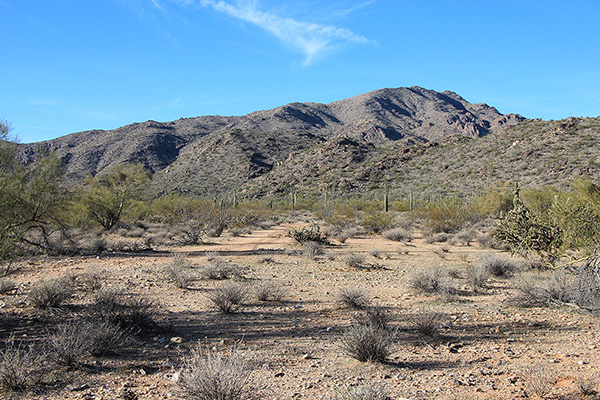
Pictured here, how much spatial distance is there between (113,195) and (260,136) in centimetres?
5927

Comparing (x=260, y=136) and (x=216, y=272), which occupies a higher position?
(x=260, y=136)

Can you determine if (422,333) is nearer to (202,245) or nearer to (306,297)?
(306,297)

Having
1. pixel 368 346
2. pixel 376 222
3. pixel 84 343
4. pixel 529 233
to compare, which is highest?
pixel 529 233

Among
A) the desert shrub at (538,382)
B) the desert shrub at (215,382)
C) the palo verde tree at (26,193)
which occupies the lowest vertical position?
the desert shrub at (538,382)

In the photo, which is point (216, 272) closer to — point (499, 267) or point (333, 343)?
Answer: point (333, 343)

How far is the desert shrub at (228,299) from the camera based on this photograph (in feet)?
25.5

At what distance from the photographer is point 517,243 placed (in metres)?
10.9

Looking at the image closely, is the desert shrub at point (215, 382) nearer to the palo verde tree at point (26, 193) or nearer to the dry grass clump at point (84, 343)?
the dry grass clump at point (84, 343)

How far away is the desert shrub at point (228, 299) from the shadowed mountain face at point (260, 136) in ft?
119

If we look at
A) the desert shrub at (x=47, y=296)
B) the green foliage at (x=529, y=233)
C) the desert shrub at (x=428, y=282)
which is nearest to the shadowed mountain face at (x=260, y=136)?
the desert shrub at (x=47, y=296)

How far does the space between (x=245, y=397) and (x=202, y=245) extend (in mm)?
16593

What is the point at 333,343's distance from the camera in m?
6.02

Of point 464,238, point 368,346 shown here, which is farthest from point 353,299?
point 464,238

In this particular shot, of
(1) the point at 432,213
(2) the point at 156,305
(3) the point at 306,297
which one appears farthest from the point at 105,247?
(1) the point at 432,213
